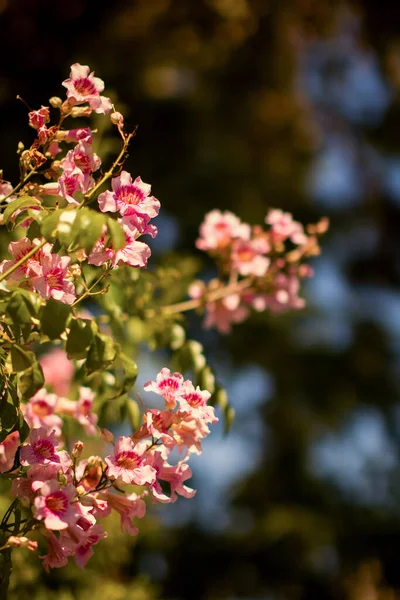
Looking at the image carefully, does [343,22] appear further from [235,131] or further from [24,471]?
[24,471]

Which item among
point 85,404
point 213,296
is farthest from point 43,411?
point 213,296

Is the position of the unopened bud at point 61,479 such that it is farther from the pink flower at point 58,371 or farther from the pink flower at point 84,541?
the pink flower at point 58,371

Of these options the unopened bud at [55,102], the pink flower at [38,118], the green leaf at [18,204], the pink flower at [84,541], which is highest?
the unopened bud at [55,102]

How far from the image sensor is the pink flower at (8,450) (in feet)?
3.90

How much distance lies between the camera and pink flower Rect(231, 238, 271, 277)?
190cm

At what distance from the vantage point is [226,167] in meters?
5.43

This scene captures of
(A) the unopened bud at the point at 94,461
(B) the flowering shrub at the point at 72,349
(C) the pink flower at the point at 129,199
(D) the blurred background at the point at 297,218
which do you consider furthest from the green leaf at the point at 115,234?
(D) the blurred background at the point at 297,218

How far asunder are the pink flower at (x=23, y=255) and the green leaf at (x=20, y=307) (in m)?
0.13

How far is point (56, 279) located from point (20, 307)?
0.42 feet

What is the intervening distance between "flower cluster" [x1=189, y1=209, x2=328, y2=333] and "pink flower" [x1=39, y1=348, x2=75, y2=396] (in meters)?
0.89

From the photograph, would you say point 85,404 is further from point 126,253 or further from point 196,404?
point 126,253

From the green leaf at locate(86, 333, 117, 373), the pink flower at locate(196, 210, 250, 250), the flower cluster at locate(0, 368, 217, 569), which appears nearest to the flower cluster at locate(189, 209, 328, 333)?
the pink flower at locate(196, 210, 250, 250)

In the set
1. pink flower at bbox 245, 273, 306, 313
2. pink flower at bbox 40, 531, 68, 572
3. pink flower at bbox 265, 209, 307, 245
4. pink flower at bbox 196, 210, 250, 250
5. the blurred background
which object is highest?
the blurred background

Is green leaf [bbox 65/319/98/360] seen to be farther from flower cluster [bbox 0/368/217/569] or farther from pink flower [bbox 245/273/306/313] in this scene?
pink flower [bbox 245/273/306/313]
